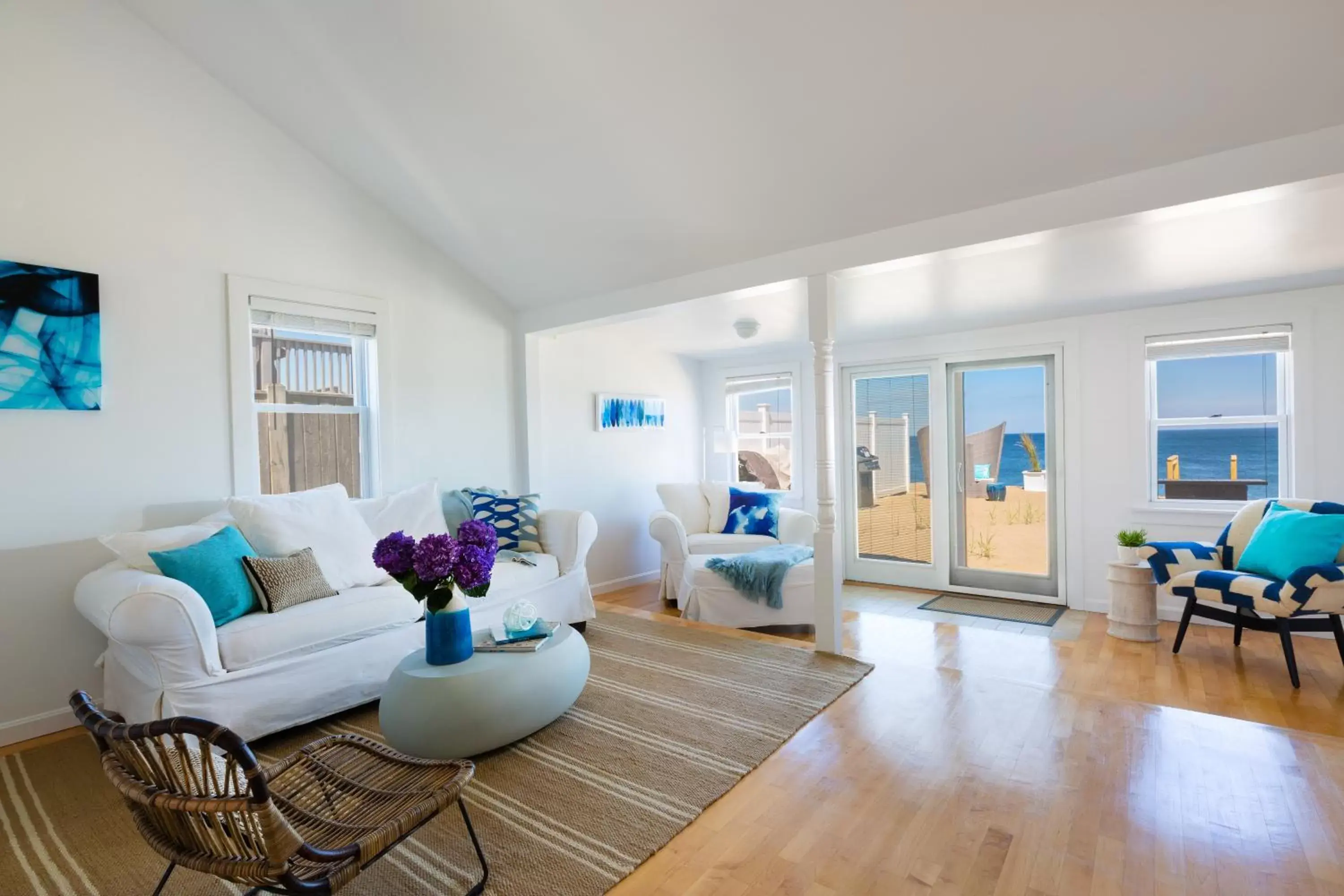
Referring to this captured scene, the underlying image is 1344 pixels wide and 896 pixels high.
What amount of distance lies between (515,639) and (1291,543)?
406cm

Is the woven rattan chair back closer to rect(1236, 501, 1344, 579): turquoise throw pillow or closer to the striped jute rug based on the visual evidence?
the striped jute rug

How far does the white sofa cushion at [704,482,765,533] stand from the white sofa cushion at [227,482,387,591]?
2820 millimetres

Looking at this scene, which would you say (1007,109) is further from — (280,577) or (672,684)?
(280,577)

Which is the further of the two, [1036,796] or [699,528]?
[699,528]

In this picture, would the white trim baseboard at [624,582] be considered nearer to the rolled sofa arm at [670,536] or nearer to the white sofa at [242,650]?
the rolled sofa arm at [670,536]

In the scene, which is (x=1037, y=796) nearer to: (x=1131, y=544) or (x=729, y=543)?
(x=1131, y=544)

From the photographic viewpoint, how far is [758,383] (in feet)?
21.6

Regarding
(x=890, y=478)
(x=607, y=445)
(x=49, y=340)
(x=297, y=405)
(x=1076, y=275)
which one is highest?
(x=1076, y=275)

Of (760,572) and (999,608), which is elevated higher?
(760,572)

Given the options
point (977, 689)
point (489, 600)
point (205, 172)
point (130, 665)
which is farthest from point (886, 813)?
point (205, 172)

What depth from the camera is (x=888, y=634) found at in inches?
163

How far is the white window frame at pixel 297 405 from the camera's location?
136 inches

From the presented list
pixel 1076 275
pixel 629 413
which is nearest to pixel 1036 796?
pixel 1076 275

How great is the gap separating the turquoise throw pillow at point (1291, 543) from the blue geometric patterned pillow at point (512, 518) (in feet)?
13.7
